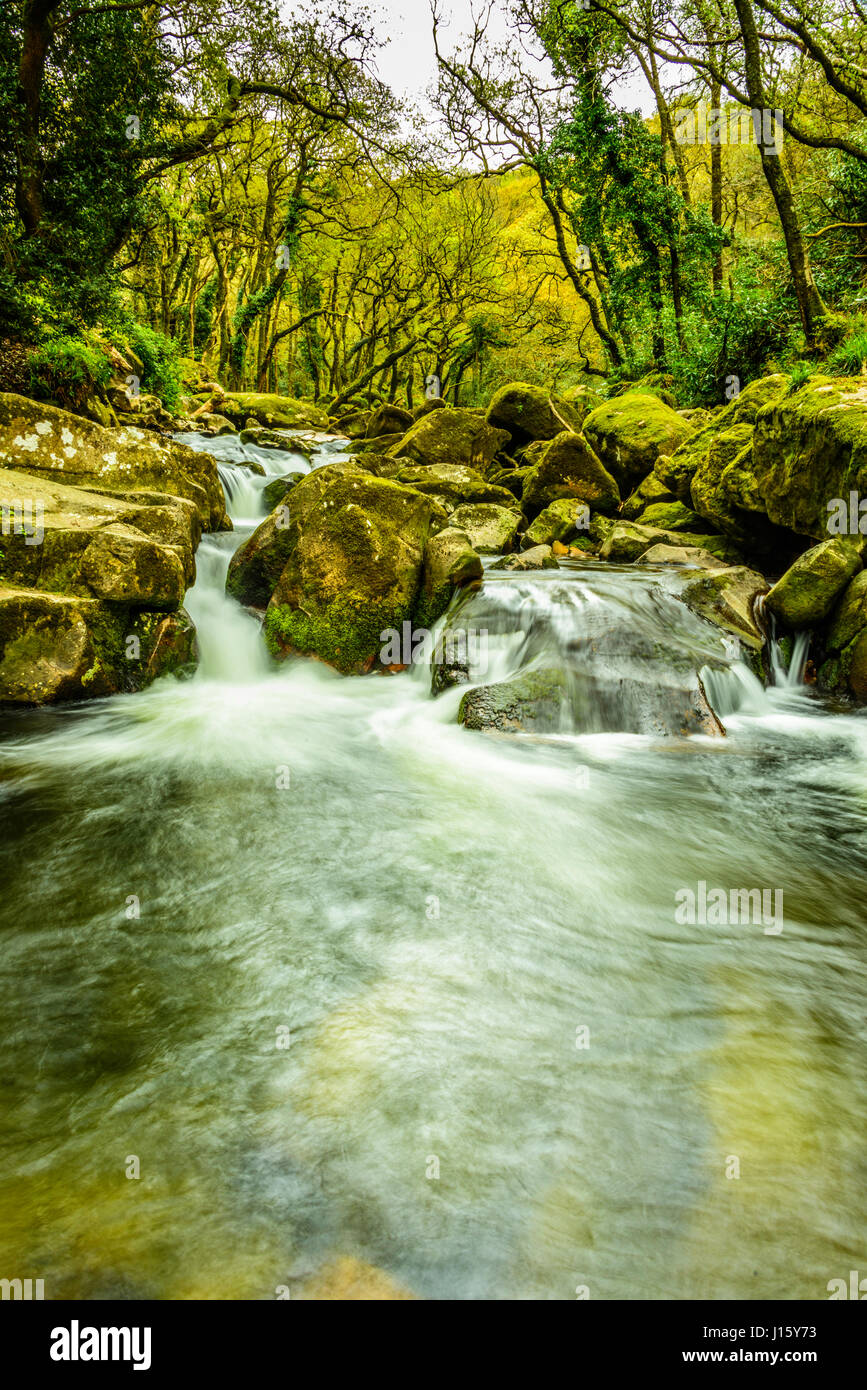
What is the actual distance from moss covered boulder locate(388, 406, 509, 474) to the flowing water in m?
12.3

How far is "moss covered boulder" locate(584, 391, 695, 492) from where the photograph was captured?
12312 mm

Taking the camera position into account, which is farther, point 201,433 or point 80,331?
point 201,433

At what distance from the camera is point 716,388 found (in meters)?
12.9

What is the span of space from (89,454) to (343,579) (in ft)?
11.2

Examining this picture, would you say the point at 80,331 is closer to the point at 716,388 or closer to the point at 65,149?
the point at 65,149

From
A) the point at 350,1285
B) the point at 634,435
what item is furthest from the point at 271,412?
the point at 350,1285

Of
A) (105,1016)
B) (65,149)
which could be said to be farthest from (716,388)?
(105,1016)

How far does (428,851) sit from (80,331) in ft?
30.8

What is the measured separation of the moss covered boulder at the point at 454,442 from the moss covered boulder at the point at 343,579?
29.8 feet

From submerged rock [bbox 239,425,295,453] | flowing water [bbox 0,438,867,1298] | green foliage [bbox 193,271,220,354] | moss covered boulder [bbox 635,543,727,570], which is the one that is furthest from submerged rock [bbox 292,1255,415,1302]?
green foliage [bbox 193,271,220,354]

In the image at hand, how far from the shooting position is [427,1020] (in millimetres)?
2447

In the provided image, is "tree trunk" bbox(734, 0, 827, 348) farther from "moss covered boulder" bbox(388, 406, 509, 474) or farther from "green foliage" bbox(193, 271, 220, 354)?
"green foliage" bbox(193, 271, 220, 354)

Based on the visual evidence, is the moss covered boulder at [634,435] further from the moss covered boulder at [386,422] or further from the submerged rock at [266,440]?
the moss covered boulder at [386,422]

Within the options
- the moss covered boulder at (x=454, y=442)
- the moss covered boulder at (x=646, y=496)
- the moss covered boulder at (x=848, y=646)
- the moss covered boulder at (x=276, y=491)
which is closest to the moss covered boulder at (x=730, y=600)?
the moss covered boulder at (x=848, y=646)
